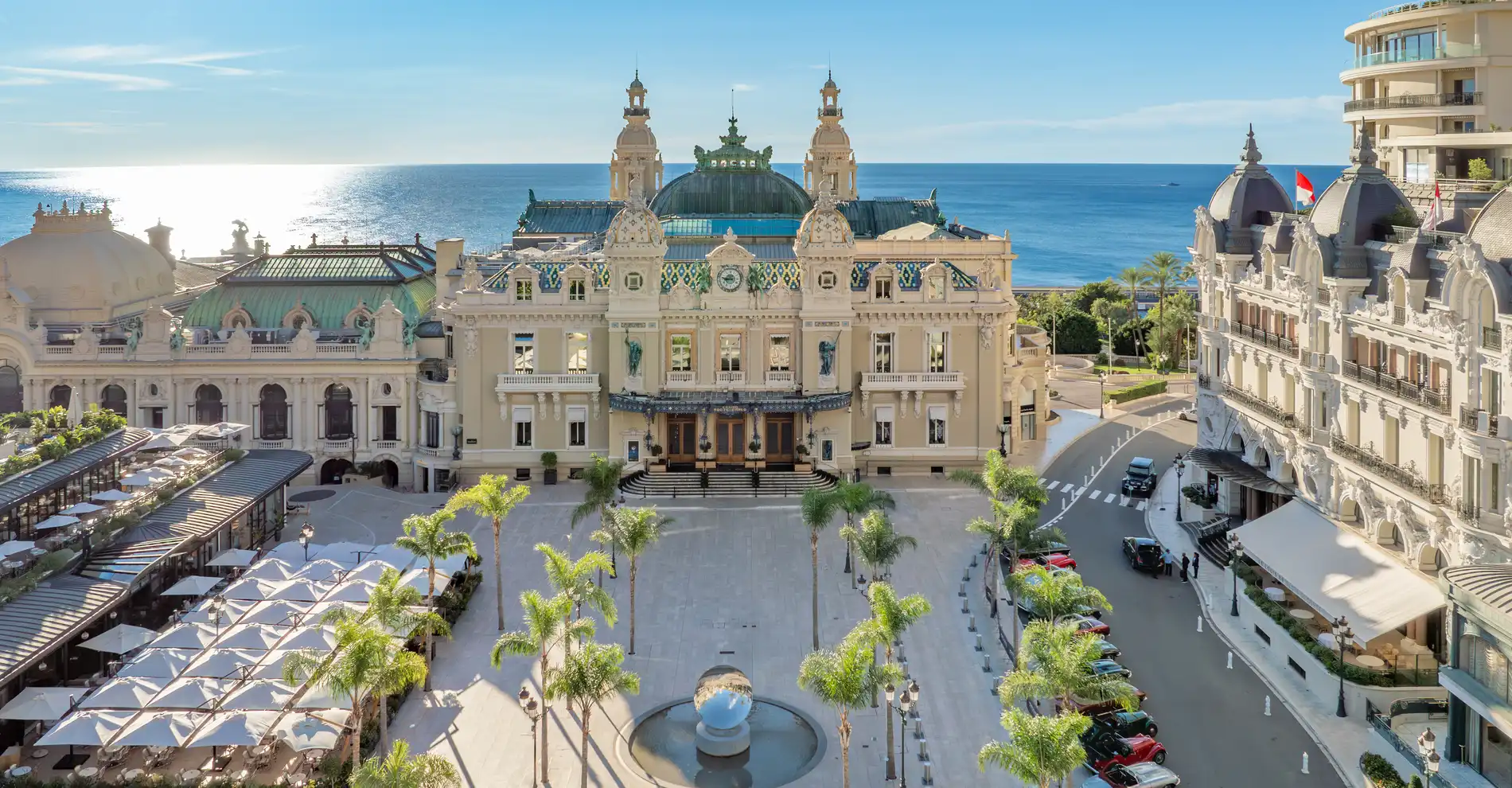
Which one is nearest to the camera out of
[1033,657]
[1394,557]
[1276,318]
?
[1033,657]

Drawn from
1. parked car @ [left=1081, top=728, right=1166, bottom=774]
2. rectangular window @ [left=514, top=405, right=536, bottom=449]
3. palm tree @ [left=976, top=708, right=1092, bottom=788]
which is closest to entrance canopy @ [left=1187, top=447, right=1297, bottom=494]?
parked car @ [left=1081, top=728, right=1166, bottom=774]

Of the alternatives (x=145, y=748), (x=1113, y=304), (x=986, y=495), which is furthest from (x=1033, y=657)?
(x=1113, y=304)

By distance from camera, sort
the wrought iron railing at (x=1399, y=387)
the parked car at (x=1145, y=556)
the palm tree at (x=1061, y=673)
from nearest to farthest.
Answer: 1. the palm tree at (x=1061, y=673)
2. the wrought iron railing at (x=1399, y=387)
3. the parked car at (x=1145, y=556)

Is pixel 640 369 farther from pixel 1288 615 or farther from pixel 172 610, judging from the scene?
pixel 1288 615

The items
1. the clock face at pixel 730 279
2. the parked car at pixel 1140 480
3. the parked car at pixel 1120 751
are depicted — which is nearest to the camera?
the parked car at pixel 1120 751

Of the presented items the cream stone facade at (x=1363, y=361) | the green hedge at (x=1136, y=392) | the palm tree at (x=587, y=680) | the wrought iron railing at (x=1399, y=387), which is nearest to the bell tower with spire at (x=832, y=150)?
the green hedge at (x=1136, y=392)

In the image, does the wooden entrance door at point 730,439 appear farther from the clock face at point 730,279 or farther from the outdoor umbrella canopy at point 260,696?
the outdoor umbrella canopy at point 260,696
